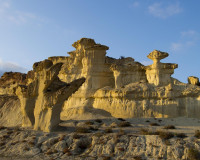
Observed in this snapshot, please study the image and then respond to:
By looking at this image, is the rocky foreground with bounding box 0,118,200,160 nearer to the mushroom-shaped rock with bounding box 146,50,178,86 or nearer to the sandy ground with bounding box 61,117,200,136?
the sandy ground with bounding box 61,117,200,136

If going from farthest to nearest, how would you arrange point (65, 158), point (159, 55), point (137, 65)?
point (137, 65) → point (159, 55) → point (65, 158)

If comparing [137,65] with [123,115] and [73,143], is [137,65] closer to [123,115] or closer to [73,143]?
[123,115]

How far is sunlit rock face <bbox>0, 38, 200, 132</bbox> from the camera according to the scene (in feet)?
55.8

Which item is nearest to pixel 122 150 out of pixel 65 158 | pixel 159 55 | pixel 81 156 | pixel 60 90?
pixel 81 156

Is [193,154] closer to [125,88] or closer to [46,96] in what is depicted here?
[46,96]

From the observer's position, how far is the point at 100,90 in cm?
2600

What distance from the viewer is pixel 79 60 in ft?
104

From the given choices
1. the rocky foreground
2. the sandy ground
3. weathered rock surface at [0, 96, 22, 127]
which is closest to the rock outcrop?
the rocky foreground

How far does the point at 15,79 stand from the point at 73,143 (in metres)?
40.5

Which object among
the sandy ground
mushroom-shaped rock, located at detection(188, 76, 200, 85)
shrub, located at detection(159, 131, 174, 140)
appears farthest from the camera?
mushroom-shaped rock, located at detection(188, 76, 200, 85)

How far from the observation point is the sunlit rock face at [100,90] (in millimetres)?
17016

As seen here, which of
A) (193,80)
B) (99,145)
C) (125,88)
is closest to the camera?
(99,145)

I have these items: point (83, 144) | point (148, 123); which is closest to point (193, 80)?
point (148, 123)

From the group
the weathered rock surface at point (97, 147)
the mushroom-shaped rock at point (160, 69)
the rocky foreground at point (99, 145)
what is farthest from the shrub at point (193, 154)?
the mushroom-shaped rock at point (160, 69)
